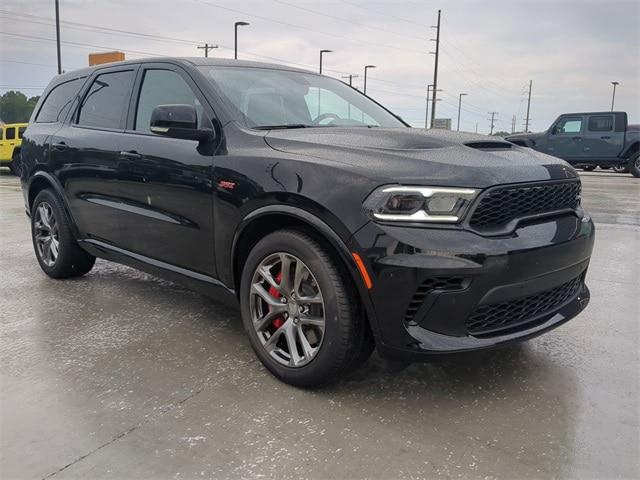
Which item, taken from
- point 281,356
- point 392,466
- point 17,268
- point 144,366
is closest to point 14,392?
point 144,366

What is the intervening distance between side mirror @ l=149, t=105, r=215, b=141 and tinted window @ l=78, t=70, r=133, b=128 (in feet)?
3.16

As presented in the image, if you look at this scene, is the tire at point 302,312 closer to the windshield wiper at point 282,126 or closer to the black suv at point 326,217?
the black suv at point 326,217

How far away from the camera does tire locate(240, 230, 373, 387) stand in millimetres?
2539

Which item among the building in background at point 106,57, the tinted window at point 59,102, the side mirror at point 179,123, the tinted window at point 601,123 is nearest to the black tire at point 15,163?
the building in background at point 106,57

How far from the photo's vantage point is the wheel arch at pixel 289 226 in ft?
8.07

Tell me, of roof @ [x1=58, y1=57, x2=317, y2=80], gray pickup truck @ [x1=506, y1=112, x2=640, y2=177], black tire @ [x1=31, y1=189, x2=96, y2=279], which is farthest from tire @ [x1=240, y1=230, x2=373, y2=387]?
gray pickup truck @ [x1=506, y1=112, x2=640, y2=177]

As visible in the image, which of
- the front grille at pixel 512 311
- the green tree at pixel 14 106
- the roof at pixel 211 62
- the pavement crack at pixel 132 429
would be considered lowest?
the pavement crack at pixel 132 429

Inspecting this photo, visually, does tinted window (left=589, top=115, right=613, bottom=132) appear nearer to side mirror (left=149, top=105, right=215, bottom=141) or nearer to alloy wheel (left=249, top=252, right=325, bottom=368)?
side mirror (left=149, top=105, right=215, bottom=141)

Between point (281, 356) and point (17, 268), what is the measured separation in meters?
3.58

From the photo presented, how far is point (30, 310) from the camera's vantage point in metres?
3.96

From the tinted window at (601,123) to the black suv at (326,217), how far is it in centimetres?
1636

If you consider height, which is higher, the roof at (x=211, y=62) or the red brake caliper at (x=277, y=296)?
the roof at (x=211, y=62)

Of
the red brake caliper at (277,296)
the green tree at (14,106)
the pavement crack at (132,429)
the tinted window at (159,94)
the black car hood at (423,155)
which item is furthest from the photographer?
the green tree at (14,106)

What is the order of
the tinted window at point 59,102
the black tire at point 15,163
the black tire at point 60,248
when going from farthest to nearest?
the black tire at point 15,163 < the tinted window at point 59,102 < the black tire at point 60,248
